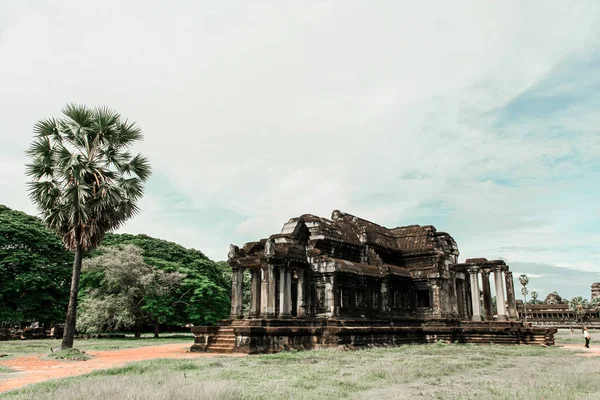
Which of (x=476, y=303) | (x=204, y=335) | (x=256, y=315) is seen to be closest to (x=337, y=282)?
(x=256, y=315)

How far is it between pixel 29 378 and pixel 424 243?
2369 centimetres

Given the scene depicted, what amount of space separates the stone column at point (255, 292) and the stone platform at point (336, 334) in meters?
1.24

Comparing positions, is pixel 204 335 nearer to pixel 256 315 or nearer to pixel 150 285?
pixel 256 315

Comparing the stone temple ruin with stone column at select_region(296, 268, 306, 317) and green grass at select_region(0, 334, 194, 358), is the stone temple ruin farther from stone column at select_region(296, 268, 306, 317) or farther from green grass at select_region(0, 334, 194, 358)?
green grass at select_region(0, 334, 194, 358)

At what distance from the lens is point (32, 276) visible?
3566cm

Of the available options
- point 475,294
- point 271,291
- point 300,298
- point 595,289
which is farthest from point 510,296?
point 595,289

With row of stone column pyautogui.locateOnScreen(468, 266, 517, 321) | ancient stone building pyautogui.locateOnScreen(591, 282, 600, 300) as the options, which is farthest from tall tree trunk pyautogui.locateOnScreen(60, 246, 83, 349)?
ancient stone building pyautogui.locateOnScreen(591, 282, 600, 300)

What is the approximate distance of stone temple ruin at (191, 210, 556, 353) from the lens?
66.4 ft

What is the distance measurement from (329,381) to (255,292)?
43.0ft

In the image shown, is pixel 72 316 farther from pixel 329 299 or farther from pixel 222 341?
pixel 329 299

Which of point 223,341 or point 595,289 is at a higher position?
point 595,289

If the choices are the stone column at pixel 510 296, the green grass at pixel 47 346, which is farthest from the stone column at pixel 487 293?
the green grass at pixel 47 346

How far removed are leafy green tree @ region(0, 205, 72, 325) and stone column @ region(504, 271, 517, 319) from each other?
107ft

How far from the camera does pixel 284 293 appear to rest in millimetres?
21156
